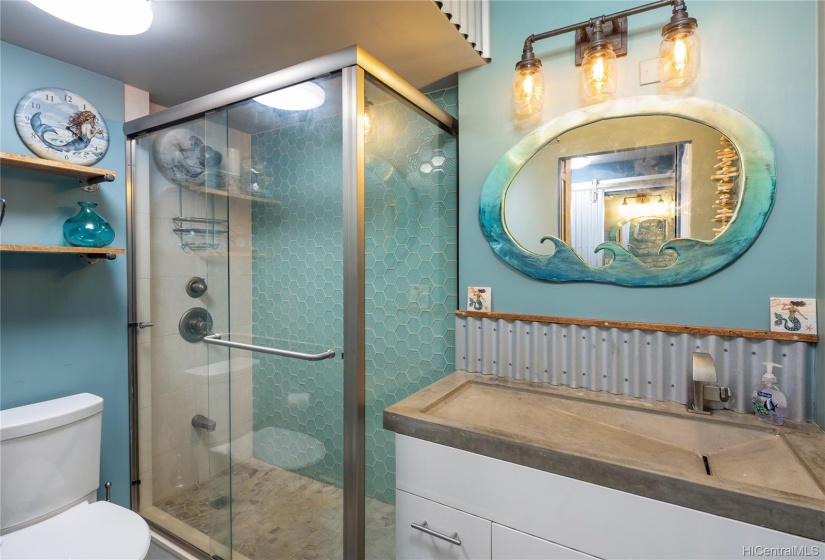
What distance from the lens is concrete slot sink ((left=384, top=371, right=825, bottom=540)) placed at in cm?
75

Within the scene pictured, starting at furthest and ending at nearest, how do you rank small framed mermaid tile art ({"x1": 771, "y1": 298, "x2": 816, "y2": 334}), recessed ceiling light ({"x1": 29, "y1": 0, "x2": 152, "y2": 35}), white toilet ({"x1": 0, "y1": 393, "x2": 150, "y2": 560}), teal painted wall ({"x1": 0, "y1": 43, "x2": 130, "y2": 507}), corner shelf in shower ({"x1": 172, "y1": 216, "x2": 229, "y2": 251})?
corner shelf in shower ({"x1": 172, "y1": 216, "x2": 229, "y2": 251}) < teal painted wall ({"x1": 0, "y1": 43, "x2": 130, "y2": 507}) < white toilet ({"x1": 0, "y1": 393, "x2": 150, "y2": 560}) < small framed mermaid tile art ({"x1": 771, "y1": 298, "x2": 816, "y2": 334}) < recessed ceiling light ({"x1": 29, "y1": 0, "x2": 152, "y2": 35})

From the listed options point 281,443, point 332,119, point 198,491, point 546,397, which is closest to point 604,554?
point 546,397

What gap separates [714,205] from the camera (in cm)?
121

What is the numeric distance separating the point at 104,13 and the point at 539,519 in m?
1.76

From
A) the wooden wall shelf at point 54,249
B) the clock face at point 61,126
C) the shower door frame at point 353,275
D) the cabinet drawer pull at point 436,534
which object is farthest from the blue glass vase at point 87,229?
the cabinet drawer pull at point 436,534

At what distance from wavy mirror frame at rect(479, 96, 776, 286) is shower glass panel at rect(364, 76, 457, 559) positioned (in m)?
0.24

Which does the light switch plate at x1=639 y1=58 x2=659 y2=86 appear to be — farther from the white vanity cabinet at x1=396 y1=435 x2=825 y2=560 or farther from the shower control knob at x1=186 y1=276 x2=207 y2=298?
the shower control knob at x1=186 y1=276 x2=207 y2=298

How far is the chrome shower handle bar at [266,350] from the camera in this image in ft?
4.38

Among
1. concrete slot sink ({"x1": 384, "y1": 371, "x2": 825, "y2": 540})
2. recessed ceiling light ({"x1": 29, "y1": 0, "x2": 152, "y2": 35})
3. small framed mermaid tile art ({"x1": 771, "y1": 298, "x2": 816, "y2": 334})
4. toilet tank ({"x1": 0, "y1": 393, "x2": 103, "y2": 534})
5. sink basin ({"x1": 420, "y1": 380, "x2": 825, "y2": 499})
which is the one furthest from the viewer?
toilet tank ({"x1": 0, "y1": 393, "x2": 103, "y2": 534})

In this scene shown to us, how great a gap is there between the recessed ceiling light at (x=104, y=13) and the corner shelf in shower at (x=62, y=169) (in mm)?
679

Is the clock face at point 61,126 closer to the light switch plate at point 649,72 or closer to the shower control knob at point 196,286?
the shower control knob at point 196,286

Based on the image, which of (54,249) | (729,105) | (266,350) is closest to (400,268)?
(266,350)

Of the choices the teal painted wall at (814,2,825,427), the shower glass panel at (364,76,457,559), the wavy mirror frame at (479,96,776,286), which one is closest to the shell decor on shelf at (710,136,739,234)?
the wavy mirror frame at (479,96,776,286)

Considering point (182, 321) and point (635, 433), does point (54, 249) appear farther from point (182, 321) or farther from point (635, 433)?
point (635, 433)
